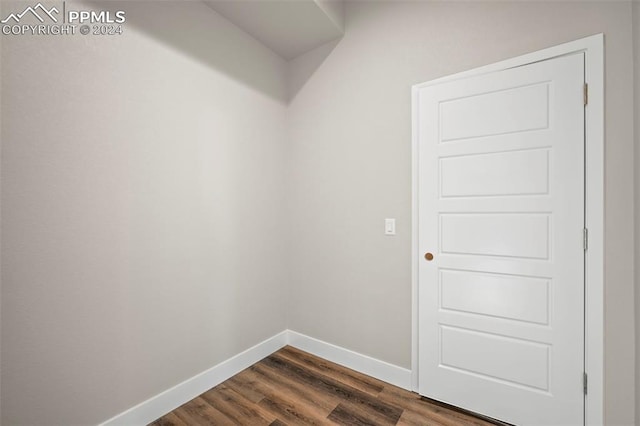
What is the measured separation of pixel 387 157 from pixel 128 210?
171cm

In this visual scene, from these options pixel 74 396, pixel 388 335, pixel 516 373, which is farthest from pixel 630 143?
pixel 74 396

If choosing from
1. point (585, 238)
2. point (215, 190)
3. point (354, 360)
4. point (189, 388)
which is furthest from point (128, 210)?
point (585, 238)

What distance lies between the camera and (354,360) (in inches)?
87.3

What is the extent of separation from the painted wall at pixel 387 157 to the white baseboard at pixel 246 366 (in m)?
0.08

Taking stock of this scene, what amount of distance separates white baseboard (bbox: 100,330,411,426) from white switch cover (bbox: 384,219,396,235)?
0.97m

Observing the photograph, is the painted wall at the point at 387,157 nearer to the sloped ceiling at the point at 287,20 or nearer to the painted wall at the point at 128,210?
the sloped ceiling at the point at 287,20

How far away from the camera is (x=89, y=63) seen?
145 centimetres

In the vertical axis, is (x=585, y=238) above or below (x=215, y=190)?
below

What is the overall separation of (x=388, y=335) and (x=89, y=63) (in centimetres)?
248

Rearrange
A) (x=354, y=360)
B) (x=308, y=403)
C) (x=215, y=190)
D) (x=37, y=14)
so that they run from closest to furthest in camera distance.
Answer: (x=37, y=14) → (x=308, y=403) → (x=215, y=190) → (x=354, y=360)

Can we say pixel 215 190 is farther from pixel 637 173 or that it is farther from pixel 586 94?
pixel 637 173

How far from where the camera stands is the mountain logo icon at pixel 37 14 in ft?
4.03

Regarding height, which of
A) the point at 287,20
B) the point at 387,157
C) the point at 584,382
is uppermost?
the point at 287,20

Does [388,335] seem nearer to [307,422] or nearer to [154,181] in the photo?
[307,422]
